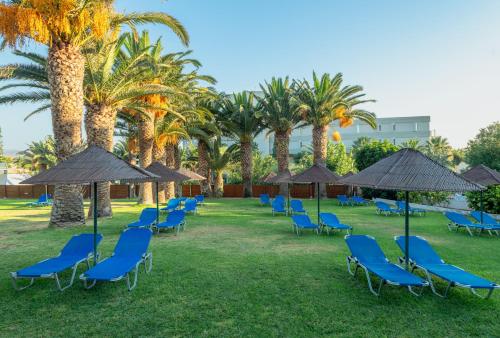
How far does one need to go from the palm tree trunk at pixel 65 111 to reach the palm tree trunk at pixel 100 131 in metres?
2.29

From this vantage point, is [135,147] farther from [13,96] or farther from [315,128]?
[315,128]

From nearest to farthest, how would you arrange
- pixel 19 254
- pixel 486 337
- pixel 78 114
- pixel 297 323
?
pixel 486 337
pixel 297 323
pixel 19 254
pixel 78 114

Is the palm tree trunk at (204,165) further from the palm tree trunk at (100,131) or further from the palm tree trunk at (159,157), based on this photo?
the palm tree trunk at (100,131)

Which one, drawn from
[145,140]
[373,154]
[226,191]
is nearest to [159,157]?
[145,140]

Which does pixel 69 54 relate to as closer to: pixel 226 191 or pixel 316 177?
pixel 316 177

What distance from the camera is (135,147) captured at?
93.0 feet

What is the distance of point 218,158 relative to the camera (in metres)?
29.6

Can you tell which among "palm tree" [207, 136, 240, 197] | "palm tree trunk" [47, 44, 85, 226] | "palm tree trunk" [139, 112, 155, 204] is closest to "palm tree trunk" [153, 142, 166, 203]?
"palm tree trunk" [139, 112, 155, 204]

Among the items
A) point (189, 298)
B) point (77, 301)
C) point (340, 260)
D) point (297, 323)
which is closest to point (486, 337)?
point (297, 323)

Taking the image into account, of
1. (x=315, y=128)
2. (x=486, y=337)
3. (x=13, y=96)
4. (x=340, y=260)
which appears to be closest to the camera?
(x=486, y=337)

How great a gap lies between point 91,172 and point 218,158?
2348cm

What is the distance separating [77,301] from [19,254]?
4286mm

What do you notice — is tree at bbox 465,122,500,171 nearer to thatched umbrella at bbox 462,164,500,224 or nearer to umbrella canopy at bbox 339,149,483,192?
thatched umbrella at bbox 462,164,500,224

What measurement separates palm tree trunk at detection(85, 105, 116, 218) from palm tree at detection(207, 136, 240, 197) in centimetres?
1431
